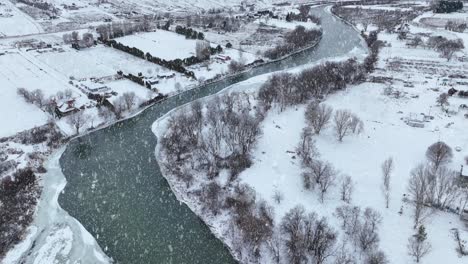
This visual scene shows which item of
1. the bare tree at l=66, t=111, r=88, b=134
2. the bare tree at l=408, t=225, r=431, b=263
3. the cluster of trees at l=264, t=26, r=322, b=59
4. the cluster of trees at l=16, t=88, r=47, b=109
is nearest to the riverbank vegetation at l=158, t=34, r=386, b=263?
the bare tree at l=408, t=225, r=431, b=263

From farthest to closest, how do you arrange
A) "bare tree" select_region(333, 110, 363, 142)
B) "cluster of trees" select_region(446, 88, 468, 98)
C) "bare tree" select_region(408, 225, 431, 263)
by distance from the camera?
"cluster of trees" select_region(446, 88, 468, 98) < "bare tree" select_region(333, 110, 363, 142) < "bare tree" select_region(408, 225, 431, 263)

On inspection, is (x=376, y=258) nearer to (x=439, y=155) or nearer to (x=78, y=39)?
(x=439, y=155)

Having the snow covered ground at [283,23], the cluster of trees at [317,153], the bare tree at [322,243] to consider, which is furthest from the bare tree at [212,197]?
the snow covered ground at [283,23]

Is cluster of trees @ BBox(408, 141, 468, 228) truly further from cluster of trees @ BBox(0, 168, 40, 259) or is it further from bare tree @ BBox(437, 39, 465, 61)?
bare tree @ BBox(437, 39, 465, 61)

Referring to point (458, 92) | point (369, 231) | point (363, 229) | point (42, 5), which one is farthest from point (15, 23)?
point (369, 231)

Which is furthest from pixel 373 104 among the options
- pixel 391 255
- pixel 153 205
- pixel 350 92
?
pixel 153 205

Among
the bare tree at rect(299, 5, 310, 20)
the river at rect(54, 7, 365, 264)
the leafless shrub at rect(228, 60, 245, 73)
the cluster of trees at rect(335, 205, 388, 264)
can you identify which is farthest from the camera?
the bare tree at rect(299, 5, 310, 20)
